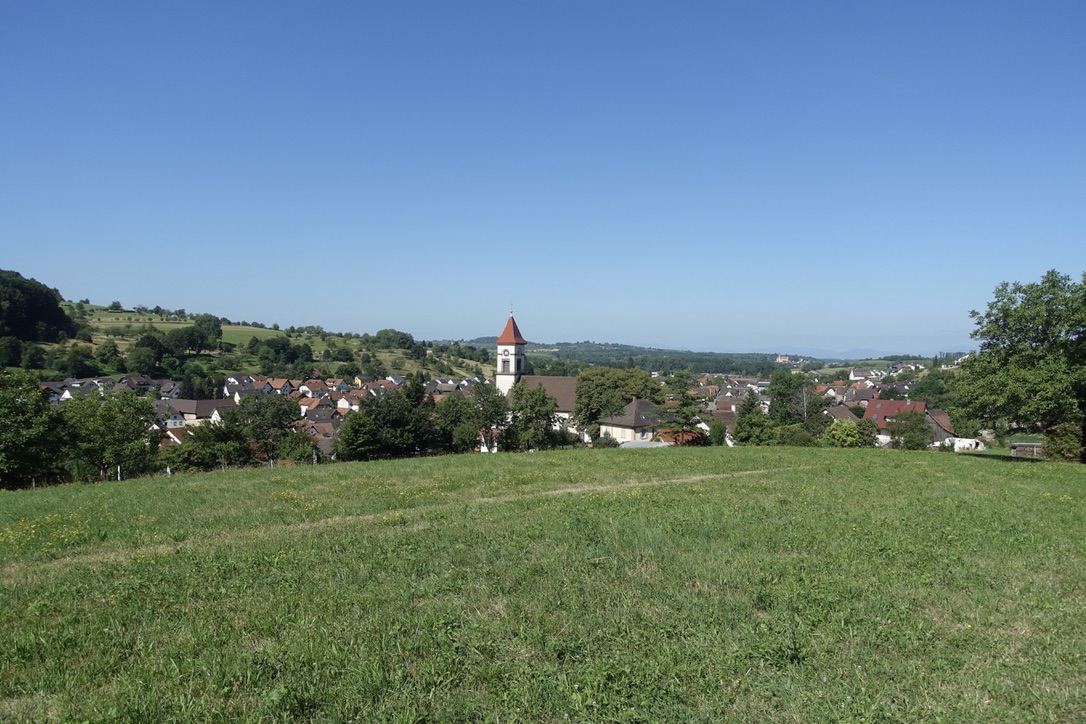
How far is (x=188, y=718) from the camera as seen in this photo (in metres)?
5.65

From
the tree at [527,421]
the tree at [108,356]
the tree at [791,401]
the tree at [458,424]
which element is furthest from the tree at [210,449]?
the tree at [108,356]

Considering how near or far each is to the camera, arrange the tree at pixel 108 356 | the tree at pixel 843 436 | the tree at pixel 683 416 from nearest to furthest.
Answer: the tree at pixel 683 416, the tree at pixel 843 436, the tree at pixel 108 356

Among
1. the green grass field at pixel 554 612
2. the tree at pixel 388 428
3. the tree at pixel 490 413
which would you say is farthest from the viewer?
the tree at pixel 490 413

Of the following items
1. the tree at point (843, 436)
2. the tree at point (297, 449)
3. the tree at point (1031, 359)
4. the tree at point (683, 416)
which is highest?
the tree at point (1031, 359)

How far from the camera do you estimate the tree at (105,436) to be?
39781mm

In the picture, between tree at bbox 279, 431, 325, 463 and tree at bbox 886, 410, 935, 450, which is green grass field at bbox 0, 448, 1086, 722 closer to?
tree at bbox 279, 431, 325, 463

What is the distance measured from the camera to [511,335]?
3907 inches

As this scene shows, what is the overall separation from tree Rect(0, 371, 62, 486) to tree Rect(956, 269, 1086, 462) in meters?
48.7

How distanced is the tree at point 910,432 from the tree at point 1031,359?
128ft

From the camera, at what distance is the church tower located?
99.1 m

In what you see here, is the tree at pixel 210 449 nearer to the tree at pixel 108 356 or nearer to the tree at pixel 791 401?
the tree at pixel 791 401

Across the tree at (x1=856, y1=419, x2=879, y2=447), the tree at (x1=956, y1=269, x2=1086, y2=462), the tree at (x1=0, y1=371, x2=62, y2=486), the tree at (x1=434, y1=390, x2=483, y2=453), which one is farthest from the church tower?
the tree at (x1=956, y1=269, x2=1086, y2=462)

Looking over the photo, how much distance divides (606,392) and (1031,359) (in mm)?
54105

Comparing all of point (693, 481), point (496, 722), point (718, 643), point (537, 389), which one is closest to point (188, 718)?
point (496, 722)
